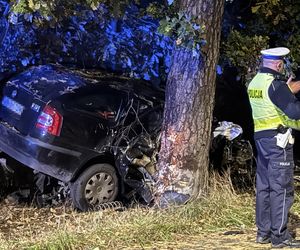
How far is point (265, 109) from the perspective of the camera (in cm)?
550

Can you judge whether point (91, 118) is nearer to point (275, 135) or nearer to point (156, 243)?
point (156, 243)

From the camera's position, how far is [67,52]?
30.0ft

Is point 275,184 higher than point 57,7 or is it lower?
lower

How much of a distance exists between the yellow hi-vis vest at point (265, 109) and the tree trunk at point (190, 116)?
1770 millimetres

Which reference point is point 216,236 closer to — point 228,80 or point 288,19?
point 228,80

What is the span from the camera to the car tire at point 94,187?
787 cm

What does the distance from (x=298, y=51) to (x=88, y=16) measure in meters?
3.03

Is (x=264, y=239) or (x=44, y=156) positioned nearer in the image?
(x=264, y=239)

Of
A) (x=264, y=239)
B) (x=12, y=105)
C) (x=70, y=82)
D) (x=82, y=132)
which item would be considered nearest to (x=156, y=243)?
(x=264, y=239)

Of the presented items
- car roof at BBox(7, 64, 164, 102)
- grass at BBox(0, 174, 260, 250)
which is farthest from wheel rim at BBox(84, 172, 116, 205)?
car roof at BBox(7, 64, 164, 102)

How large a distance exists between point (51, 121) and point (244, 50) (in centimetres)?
302

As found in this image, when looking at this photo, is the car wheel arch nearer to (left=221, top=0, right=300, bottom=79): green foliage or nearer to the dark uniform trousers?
(left=221, top=0, right=300, bottom=79): green foliage

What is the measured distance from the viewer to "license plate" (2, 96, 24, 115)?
799cm

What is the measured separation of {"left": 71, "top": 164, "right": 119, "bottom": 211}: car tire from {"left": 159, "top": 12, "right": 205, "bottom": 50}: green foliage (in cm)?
199
